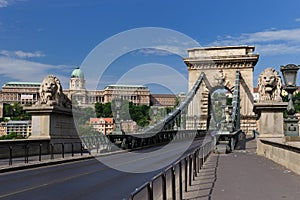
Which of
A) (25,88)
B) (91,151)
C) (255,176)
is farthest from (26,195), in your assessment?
(25,88)

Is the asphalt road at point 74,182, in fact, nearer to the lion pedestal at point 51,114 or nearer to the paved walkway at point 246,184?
the paved walkway at point 246,184

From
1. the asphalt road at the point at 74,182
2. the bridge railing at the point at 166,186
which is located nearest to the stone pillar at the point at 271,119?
the asphalt road at the point at 74,182

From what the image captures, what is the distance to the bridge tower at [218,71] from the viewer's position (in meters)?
54.8

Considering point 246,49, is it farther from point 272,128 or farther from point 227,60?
point 272,128

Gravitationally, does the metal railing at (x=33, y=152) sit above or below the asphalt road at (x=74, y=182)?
above

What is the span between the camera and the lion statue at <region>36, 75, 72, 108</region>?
20.6 m

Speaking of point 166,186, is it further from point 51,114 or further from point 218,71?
point 218,71

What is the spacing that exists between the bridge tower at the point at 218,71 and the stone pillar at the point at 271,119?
33.1 meters

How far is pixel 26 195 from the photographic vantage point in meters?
9.35

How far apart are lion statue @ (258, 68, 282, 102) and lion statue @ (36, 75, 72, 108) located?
9117 millimetres

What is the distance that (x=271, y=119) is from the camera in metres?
19.4

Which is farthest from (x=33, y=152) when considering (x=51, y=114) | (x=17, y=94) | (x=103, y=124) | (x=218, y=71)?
(x=17, y=94)

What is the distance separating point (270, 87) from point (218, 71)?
37.5m

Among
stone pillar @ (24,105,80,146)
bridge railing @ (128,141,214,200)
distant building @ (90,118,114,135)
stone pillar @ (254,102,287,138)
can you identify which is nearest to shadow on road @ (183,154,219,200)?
bridge railing @ (128,141,214,200)
